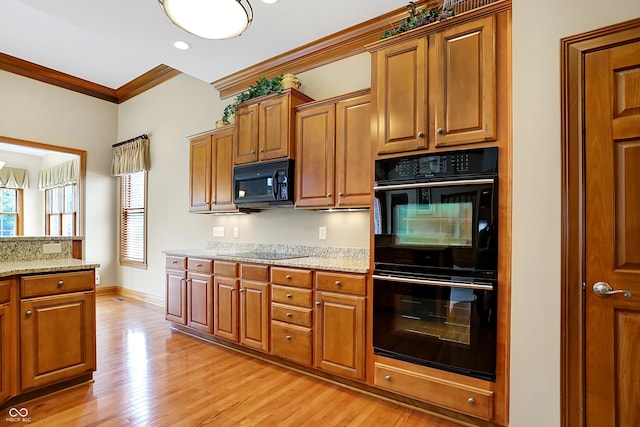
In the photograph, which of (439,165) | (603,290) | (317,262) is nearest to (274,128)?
(317,262)

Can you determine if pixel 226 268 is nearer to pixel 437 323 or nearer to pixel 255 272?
pixel 255 272

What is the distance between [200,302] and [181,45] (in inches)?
103

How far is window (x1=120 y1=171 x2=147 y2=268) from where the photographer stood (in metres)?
5.38

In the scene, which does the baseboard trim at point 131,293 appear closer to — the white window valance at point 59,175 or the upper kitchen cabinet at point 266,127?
the white window valance at point 59,175

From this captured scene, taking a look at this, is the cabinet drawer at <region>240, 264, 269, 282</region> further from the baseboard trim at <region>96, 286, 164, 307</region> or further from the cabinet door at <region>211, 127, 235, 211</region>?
the baseboard trim at <region>96, 286, 164, 307</region>

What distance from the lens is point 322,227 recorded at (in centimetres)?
339

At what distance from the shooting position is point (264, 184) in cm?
330

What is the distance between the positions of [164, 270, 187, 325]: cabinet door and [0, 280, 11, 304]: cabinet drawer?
1.62m

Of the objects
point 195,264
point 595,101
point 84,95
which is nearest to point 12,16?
point 84,95

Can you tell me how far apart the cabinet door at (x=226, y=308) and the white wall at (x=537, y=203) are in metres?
2.31

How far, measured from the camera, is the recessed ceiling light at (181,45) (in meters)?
3.23

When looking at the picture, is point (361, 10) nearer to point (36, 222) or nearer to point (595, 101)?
point (595, 101)

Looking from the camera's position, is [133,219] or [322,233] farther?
[133,219]

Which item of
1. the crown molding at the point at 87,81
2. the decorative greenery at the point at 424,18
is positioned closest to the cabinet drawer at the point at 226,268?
the decorative greenery at the point at 424,18
